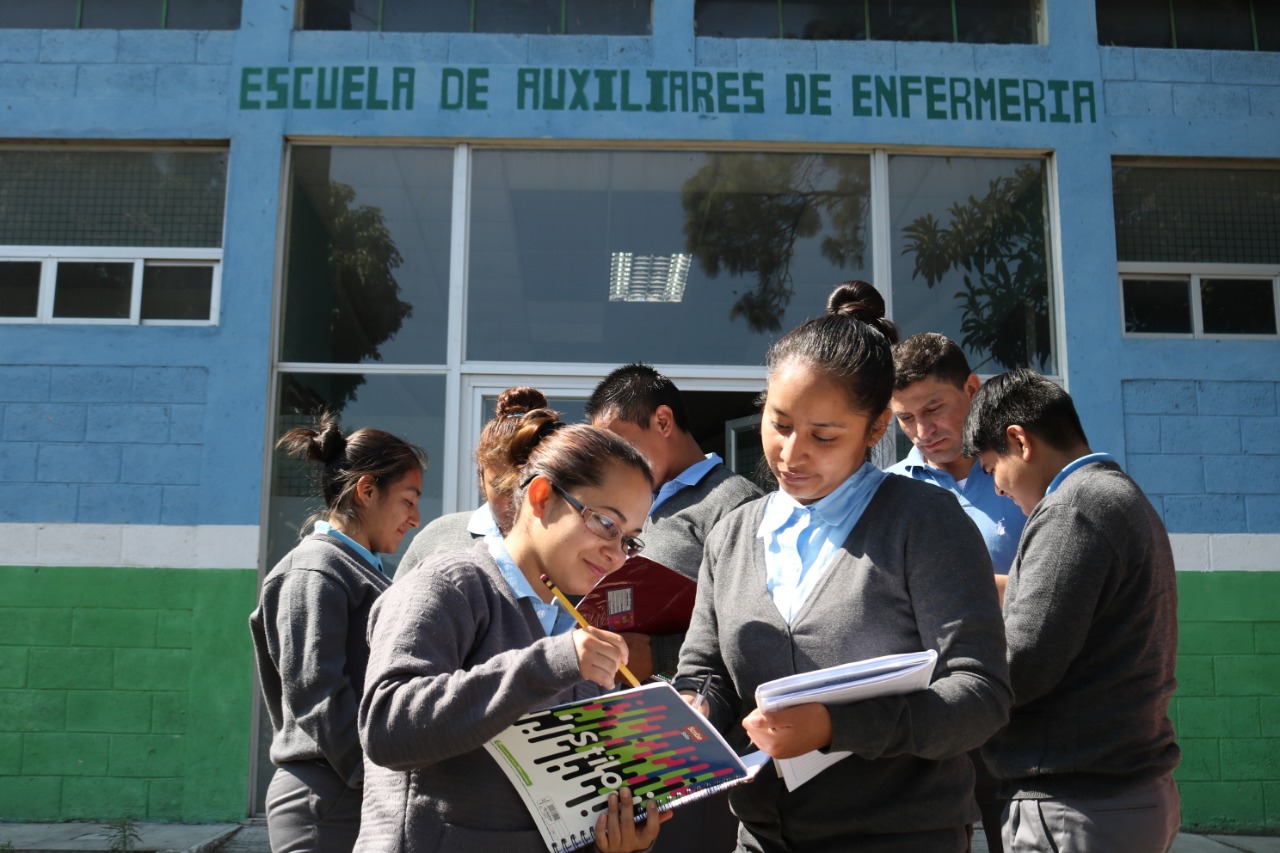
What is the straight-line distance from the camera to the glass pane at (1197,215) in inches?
238

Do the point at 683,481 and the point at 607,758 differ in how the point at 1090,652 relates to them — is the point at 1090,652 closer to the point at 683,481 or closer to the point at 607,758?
the point at 607,758

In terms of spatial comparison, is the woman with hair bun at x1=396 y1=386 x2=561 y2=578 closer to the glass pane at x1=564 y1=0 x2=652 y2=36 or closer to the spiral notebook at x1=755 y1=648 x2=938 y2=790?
the spiral notebook at x1=755 y1=648 x2=938 y2=790

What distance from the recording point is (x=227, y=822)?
212 inches

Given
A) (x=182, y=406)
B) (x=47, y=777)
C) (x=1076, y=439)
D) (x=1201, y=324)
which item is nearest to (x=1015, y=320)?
(x=1201, y=324)

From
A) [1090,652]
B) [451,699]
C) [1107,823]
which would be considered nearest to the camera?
[451,699]

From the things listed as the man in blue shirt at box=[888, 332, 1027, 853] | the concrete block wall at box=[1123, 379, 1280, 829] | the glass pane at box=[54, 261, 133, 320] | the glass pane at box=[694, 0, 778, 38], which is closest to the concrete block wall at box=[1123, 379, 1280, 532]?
the concrete block wall at box=[1123, 379, 1280, 829]

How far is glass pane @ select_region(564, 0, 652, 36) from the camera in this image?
19.9ft

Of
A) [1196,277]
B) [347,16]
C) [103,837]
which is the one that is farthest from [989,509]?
[347,16]

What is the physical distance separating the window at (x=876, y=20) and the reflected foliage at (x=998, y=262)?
33.6 inches

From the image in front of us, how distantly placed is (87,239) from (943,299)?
4775mm

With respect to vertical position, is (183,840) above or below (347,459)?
below

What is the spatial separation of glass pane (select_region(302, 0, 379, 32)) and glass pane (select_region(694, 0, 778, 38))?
1.84 meters

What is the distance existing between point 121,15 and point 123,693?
12.4ft

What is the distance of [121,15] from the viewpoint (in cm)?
608
